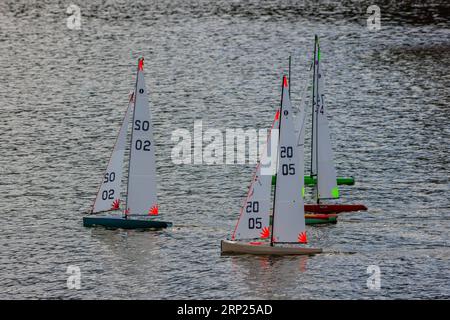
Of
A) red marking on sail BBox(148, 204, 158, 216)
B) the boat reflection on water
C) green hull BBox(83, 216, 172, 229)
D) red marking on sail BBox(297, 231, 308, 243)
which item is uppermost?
red marking on sail BBox(148, 204, 158, 216)

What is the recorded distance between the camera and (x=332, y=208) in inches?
4240

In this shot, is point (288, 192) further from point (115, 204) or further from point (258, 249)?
point (115, 204)

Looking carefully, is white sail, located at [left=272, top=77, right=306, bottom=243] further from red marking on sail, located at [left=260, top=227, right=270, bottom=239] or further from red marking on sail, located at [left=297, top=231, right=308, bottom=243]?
red marking on sail, located at [left=260, top=227, right=270, bottom=239]

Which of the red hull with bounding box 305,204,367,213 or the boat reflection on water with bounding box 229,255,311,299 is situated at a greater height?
the red hull with bounding box 305,204,367,213

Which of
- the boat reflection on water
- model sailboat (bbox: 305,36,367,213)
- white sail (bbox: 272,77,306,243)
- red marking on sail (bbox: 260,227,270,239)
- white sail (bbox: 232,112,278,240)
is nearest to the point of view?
the boat reflection on water

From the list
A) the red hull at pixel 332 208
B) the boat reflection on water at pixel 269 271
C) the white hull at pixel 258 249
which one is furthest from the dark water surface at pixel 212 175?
the red hull at pixel 332 208

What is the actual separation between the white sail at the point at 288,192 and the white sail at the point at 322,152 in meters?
11.9

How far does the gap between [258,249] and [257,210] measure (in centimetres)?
343

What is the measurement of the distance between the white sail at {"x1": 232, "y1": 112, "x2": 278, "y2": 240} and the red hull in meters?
13.8

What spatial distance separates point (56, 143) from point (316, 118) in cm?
4371

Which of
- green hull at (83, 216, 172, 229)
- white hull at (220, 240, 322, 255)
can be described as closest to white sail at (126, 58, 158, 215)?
green hull at (83, 216, 172, 229)

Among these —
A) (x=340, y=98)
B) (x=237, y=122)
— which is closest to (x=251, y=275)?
(x=237, y=122)

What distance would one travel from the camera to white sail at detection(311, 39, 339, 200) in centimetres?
10550

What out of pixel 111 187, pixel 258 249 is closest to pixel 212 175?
pixel 111 187
